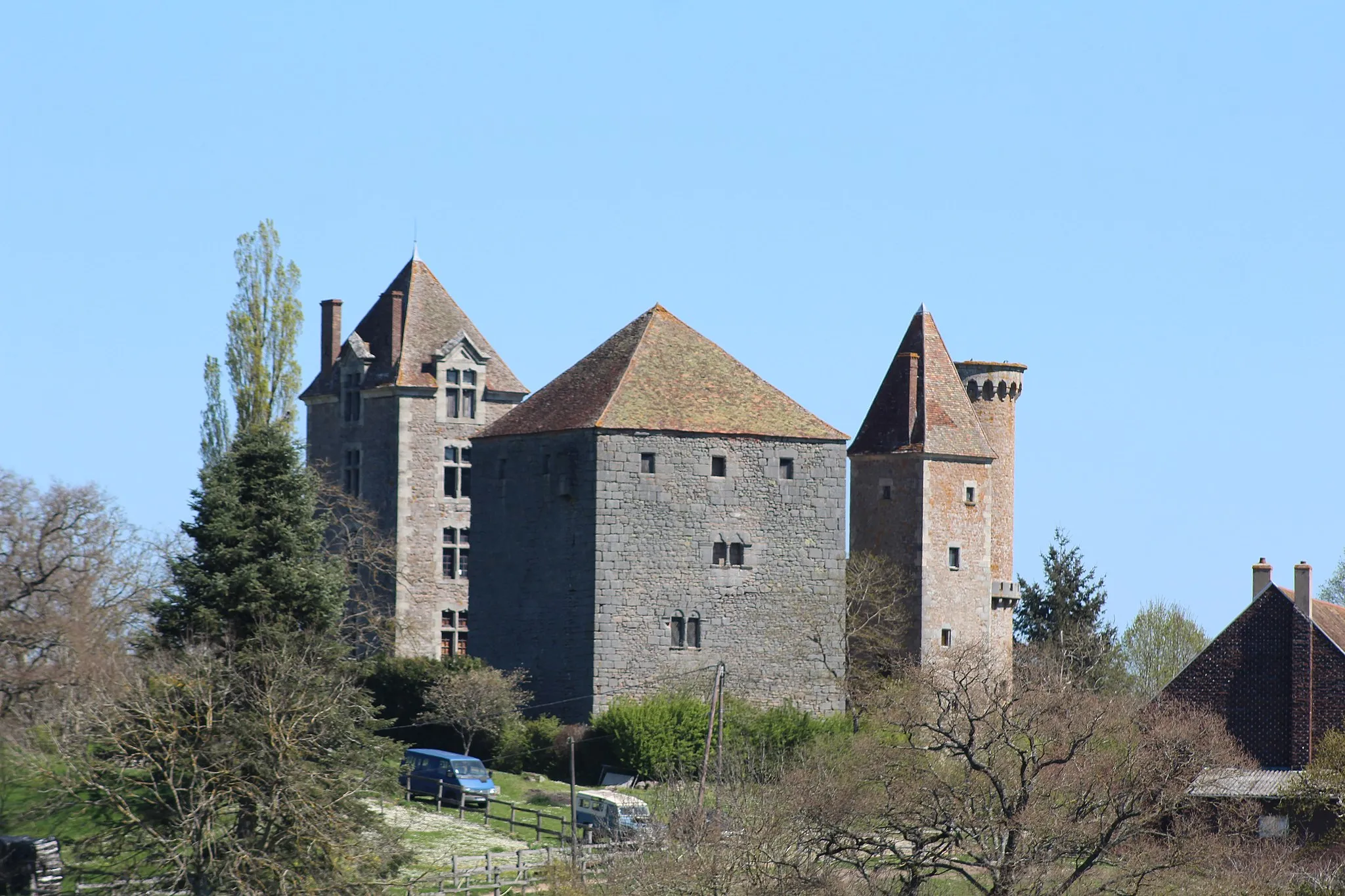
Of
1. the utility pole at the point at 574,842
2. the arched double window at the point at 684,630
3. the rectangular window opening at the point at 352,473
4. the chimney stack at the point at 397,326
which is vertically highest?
the chimney stack at the point at 397,326

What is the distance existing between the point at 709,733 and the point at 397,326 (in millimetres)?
24439

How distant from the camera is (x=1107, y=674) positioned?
77.0 metres

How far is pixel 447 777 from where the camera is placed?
4972cm

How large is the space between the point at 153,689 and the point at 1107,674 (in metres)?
44.7

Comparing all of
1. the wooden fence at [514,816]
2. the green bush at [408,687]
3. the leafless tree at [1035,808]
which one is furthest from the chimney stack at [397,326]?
the leafless tree at [1035,808]

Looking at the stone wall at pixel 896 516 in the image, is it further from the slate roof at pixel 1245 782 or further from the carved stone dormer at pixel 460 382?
the slate roof at pixel 1245 782

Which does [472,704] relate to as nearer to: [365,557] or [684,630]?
[684,630]

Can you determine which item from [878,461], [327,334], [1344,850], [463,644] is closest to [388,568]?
[463,644]

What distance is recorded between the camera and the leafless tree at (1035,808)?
38.5m

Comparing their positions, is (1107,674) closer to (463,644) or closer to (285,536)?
(463,644)

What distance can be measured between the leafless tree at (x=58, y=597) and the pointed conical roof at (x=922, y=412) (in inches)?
829

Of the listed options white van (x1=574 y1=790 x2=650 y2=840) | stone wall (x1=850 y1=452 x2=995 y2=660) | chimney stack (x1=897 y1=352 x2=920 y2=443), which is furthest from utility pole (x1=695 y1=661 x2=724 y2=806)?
chimney stack (x1=897 y1=352 x2=920 y2=443)

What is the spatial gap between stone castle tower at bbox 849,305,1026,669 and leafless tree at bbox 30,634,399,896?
27.6m

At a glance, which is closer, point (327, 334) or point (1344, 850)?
point (1344, 850)
